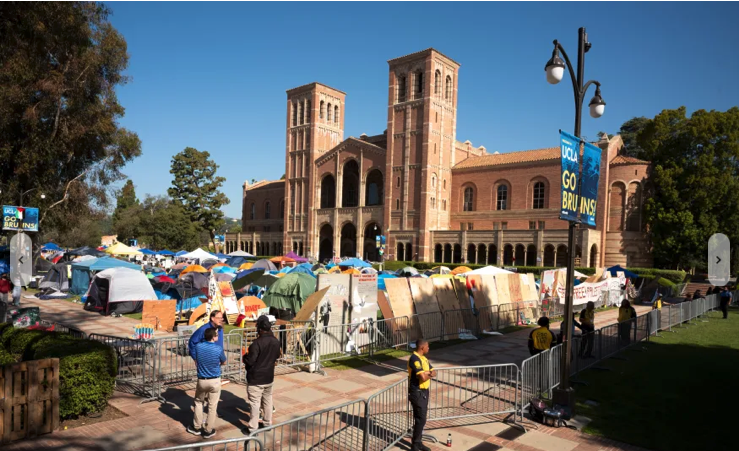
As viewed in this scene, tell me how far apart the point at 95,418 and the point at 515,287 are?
15437mm

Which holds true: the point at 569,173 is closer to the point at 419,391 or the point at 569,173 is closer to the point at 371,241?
the point at 419,391

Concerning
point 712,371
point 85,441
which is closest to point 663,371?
point 712,371

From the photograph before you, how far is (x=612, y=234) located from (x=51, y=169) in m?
41.2

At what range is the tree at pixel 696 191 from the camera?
3612 cm

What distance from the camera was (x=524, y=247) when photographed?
42469mm

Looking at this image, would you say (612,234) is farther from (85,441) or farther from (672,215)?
(85,441)

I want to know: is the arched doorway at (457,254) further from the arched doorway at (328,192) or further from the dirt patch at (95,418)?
the dirt patch at (95,418)

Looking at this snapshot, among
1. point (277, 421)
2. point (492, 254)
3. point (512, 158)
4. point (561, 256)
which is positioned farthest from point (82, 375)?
point (512, 158)

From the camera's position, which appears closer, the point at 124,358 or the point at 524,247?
the point at 124,358

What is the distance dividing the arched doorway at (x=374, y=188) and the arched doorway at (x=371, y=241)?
337 cm

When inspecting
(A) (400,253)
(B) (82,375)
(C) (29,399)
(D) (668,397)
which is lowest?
(D) (668,397)

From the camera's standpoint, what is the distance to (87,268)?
2270 centimetres

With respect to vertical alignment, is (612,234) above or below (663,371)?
above

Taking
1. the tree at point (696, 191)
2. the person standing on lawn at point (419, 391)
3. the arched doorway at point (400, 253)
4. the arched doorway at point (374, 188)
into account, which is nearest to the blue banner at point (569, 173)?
the person standing on lawn at point (419, 391)
